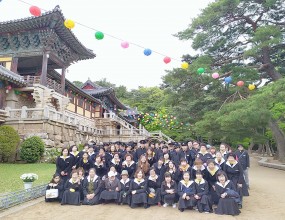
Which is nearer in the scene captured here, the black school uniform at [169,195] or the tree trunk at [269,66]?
the black school uniform at [169,195]

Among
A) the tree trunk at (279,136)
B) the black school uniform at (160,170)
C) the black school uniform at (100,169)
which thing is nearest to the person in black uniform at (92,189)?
the black school uniform at (100,169)

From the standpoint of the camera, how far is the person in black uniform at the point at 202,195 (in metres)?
6.30

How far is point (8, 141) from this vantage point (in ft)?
46.8

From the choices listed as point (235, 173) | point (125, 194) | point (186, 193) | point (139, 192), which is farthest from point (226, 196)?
point (125, 194)

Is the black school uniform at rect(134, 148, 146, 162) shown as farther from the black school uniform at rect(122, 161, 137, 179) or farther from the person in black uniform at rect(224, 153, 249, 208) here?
the person in black uniform at rect(224, 153, 249, 208)

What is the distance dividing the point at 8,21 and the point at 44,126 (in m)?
8.15

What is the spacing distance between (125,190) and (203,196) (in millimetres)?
2090

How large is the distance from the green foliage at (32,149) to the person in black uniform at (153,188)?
9.55 meters

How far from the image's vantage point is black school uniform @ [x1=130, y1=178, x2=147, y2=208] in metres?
6.64

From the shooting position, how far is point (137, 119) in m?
42.6

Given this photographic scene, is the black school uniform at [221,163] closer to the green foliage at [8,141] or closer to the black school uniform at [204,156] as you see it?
the black school uniform at [204,156]

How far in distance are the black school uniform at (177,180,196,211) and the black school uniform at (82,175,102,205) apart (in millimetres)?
2195

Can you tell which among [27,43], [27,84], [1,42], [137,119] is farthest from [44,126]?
[137,119]

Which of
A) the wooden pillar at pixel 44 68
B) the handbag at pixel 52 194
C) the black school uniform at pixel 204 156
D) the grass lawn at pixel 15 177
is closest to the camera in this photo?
the handbag at pixel 52 194
